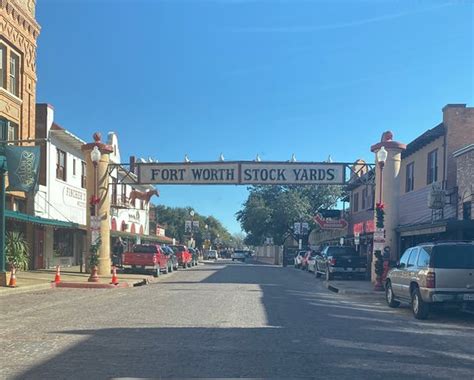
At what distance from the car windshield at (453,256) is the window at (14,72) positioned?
70.8ft

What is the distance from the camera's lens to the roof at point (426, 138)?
25.4 metres

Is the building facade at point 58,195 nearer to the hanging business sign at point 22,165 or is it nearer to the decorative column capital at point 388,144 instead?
the hanging business sign at point 22,165

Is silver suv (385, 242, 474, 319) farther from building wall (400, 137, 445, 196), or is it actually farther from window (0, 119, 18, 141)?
window (0, 119, 18, 141)

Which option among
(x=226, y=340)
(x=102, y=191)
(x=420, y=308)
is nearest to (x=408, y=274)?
(x=420, y=308)

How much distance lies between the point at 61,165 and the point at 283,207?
3426 centimetres

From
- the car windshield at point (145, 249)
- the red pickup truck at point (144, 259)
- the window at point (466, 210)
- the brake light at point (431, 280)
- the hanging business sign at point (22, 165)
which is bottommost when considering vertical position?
the red pickup truck at point (144, 259)

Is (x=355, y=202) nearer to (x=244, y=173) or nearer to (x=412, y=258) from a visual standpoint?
(x=244, y=173)

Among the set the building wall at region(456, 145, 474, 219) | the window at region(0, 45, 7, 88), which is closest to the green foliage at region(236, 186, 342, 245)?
the building wall at region(456, 145, 474, 219)

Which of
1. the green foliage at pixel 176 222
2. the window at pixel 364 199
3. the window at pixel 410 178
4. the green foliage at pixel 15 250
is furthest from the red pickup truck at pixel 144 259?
the green foliage at pixel 176 222

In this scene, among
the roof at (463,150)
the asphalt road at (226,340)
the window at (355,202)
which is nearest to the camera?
the asphalt road at (226,340)

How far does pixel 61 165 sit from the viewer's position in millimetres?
33125

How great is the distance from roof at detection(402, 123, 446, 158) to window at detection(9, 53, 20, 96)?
63.2ft

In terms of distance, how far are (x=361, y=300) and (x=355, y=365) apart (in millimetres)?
11078

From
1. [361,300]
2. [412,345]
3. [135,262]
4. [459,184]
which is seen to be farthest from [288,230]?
[412,345]
